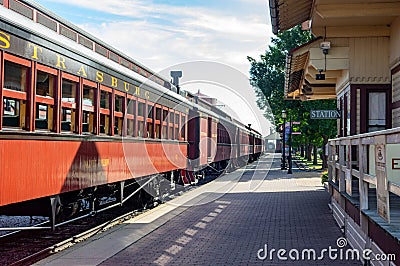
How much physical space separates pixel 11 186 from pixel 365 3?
292 inches

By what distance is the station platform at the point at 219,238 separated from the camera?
28.1ft

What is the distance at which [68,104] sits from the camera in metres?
8.98

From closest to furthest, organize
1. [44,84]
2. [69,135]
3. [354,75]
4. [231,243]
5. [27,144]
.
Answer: [27,144] → [44,84] → [69,135] → [231,243] → [354,75]

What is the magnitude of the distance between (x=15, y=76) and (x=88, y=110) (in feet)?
8.59

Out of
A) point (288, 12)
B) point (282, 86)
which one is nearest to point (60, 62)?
point (288, 12)

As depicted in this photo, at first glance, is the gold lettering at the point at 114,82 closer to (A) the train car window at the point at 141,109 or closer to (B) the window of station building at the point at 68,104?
(A) the train car window at the point at 141,109

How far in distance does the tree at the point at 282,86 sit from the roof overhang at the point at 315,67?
14598 millimetres

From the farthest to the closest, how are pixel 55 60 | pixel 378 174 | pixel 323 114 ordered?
pixel 323 114
pixel 55 60
pixel 378 174

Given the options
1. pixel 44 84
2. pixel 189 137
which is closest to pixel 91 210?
pixel 44 84

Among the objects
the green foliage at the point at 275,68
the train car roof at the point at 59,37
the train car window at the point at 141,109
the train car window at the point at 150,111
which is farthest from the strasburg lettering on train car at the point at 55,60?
the green foliage at the point at 275,68

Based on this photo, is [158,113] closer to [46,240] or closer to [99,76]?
[99,76]

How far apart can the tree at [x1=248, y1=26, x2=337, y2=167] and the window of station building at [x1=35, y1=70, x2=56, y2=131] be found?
89.0 ft

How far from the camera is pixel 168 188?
1742 centimetres

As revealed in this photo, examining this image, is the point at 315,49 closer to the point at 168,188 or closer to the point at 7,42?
the point at 168,188
